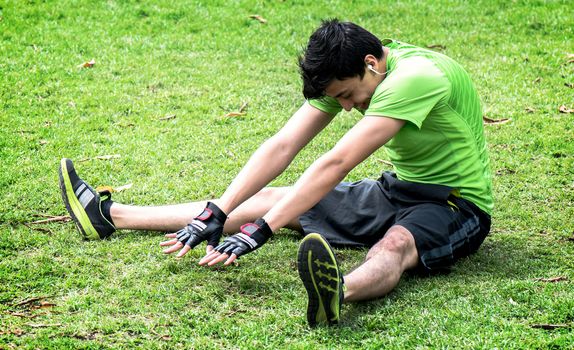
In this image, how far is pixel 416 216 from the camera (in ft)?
14.0

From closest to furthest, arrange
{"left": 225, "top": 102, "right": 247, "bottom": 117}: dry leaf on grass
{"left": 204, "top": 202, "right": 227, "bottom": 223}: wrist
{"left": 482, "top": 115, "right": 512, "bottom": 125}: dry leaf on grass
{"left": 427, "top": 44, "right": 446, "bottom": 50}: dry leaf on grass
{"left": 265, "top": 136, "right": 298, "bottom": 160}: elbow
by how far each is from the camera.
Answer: {"left": 204, "top": 202, "right": 227, "bottom": 223}: wrist → {"left": 265, "top": 136, "right": 298, "bottom": 160}: elbow → {"left": 482, "top": 115, "right": 512, "bottom": 125}: dry leaf on grass → {"left": 225, "top": 102, "right": 247, "bottom": 117}: dry leaf on grass → {"left": 427, "top": 44, "right": 446, "bottom": 50}: dry leaf on grass

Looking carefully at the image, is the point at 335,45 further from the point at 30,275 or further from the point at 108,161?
the point at 108,161

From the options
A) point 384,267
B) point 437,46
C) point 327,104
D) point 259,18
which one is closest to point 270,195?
point 327,104

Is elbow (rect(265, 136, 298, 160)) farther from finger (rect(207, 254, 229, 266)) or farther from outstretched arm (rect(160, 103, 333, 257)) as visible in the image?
finger (rect(207, 254, 229, 266))

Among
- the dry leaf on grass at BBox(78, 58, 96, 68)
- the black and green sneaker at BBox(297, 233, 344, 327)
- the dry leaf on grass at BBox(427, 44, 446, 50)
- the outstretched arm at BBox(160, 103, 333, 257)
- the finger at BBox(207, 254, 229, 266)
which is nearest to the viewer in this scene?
the black and green sneaker at BBox(297, 233, 344, 327)

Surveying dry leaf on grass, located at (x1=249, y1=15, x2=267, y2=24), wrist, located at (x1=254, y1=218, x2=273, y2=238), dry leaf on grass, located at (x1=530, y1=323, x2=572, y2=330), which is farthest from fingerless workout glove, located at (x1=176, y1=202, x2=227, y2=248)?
dry leaf on grass, located at (x1=249, y1=15, x2=267, y2=24)

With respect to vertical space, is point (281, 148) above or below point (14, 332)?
above

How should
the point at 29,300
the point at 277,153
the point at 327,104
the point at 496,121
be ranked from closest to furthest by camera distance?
the point at 29,300 < the point at 327,104 < the point at 277,153 < the point at 496,121

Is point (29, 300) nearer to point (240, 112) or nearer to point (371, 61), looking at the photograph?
point (371, 61)

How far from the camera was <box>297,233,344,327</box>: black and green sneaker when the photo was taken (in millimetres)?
3500

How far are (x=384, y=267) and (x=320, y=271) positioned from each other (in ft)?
1.78

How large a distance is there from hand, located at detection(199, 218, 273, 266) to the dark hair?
0.79 m

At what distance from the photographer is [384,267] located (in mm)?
3922

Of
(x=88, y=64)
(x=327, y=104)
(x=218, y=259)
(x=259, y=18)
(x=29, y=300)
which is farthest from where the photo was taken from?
(x=259, y=18)
